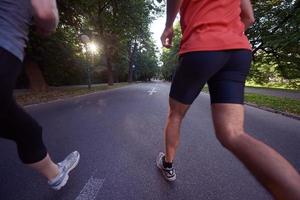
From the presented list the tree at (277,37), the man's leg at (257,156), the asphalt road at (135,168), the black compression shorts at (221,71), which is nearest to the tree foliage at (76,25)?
the tree at (277,37)

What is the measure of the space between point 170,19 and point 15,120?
49.4 inches

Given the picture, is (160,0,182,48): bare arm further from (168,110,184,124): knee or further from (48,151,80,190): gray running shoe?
(48,151,80,190): gray running shoe

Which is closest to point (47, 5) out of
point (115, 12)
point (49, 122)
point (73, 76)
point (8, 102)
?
point (8, 102)

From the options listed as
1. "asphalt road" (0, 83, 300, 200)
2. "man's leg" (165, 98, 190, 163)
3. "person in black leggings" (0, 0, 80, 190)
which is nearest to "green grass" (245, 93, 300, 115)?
"asphalt road" (0, 83, 300, 200)

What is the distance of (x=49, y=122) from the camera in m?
6.76

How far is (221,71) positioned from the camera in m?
1.91

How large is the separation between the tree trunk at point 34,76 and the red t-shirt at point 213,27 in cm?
1839

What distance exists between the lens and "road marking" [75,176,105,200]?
2.52 m

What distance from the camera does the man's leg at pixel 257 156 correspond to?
4.29ft

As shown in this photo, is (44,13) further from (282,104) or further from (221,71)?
(282,104)

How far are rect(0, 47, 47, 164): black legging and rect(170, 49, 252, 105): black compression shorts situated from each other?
40.4 inches

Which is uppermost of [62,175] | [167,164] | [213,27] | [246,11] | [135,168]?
[246,11]

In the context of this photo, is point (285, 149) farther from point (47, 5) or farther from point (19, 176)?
point (47, 5)

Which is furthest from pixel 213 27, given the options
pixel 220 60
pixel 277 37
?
pixel 277 37
